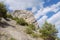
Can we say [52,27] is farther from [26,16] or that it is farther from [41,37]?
[26,16]

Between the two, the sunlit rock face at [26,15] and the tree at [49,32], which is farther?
the sunlit rock face at [26,15]

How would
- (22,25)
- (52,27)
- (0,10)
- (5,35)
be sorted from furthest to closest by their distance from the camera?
(22,25) → (52,27) → (0,10) → (5,35)

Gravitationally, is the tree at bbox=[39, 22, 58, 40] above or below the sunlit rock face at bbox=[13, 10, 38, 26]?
below

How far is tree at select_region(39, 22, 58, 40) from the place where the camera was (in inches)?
1115

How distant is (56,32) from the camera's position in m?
28.9

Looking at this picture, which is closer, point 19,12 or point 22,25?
point 22,25

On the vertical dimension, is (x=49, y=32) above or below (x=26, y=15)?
below

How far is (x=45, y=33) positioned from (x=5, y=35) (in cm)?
856

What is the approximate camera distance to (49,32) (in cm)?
2819

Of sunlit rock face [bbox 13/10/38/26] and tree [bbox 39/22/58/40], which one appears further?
sunlit rock face [bbox 13/10/38/26]

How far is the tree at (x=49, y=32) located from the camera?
92.9ft

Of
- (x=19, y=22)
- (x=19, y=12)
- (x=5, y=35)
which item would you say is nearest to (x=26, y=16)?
(x=19, y=12)

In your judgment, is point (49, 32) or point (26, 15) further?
point (26, 15)

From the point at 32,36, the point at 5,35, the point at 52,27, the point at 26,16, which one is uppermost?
the point at 26,16
